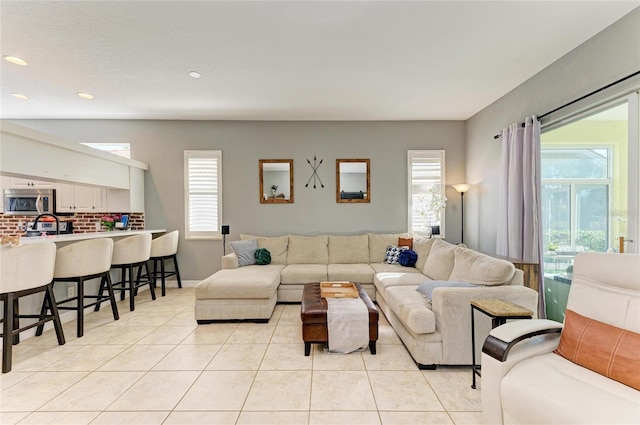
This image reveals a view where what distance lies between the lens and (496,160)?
162 inches

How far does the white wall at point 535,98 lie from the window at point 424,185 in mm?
470

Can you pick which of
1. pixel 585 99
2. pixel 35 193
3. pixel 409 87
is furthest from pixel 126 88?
pixel 585 99

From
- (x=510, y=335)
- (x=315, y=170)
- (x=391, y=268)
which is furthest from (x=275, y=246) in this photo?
(x=510, y=335)

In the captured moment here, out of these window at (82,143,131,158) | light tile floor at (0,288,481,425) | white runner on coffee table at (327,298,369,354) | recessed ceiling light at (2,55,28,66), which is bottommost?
light tile floor at (0,288,481,425)

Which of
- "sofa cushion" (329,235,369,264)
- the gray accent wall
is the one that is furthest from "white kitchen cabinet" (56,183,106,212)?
"sofa cushion" (329,235,369,264)

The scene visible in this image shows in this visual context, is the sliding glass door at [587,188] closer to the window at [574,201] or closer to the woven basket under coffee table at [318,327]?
the window at [574,201]

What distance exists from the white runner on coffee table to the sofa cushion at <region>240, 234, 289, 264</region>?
215 centimetres

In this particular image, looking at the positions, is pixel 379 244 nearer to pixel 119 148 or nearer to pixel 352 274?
pixel 352 274

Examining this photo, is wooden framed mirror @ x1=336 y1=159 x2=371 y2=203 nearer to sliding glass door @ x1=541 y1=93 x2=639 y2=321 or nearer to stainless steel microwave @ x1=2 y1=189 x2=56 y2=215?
sliding glass door @ x1=541 y1=93 x2=639 y2=321

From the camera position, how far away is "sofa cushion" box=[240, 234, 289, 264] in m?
4.60

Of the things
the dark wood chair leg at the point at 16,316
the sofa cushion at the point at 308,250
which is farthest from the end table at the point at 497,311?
the dark wood chair leg at the point at 16,316

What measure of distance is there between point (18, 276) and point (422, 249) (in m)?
4.41

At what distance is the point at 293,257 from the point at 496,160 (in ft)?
11.0

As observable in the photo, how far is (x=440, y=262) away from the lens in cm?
344
